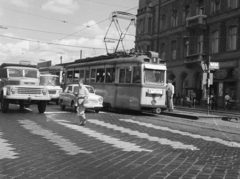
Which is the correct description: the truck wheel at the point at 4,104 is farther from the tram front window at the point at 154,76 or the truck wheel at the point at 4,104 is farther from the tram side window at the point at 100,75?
the tram front window at the point at 154,76

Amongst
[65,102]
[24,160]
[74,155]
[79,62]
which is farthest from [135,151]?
[79,62]

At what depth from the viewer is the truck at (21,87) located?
50.3 ft

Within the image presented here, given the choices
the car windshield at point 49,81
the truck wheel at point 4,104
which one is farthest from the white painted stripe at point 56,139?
the car windshield at point 49,81

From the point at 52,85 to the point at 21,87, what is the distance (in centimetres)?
Answer: 846

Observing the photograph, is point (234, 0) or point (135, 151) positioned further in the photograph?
point (234, 0)

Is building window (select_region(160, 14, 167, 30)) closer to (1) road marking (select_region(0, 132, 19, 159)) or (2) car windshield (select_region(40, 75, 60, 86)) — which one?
(2) car windshield (select_region(40, 75, 60, 86))

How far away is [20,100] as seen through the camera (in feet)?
50.9

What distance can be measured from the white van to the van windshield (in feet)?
27.9

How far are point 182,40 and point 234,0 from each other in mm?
8712

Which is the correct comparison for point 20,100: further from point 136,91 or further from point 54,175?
point 54,175

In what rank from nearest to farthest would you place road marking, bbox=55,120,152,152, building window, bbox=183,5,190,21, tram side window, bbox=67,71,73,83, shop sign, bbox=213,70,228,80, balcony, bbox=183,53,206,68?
road marking, bbox=55,120,152,152
tram side window, bbox=67,71,73,83
shop sign, bbox=213,70,228,80
balcony, bbox=183,53,206,68
building window, bbox=183,5,190,21

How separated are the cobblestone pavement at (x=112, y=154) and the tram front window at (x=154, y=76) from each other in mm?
7236

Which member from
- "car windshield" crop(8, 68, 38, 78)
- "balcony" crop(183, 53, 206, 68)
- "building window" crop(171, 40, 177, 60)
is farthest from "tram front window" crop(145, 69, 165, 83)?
"building window" crop(171, 40, 177, 60)

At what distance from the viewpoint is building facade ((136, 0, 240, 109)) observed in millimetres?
31500
